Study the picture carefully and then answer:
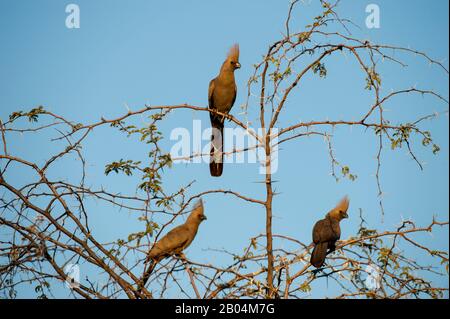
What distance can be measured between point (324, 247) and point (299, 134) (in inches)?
56.1

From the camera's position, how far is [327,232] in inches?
226

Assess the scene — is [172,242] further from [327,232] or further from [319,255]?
[327,232]

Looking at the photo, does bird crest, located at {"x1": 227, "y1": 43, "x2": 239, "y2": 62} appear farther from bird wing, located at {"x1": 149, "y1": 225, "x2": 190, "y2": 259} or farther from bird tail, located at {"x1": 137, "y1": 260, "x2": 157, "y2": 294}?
bird tail, located at {"x1": 137, "y1": 260, "x2": 157, "y2": 294}

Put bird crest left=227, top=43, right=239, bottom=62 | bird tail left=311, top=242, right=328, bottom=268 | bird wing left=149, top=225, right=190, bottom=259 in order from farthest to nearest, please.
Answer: bird crest left=227, top=43, right=239, bottom=62, bird wing left=149, top=225, right=190, bottom=259, bird tail left=311, top=242, right=328, bottom=268

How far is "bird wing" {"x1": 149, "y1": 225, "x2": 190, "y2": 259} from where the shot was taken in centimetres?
513

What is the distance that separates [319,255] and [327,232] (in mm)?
661

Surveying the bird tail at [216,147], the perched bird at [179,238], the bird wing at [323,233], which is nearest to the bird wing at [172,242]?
the perched bird at [179,238]

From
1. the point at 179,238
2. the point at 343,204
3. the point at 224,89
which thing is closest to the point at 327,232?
the point at 343,204

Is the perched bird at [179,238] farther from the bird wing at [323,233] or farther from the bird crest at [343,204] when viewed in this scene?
the bird crest at [343,204]

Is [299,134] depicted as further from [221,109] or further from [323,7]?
[221,109]

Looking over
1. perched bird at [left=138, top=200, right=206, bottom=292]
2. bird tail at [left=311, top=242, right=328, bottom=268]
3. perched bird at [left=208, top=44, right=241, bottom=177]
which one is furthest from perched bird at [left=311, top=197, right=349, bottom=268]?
perched bird at [left=208, top=44, right=241, bottom=177]

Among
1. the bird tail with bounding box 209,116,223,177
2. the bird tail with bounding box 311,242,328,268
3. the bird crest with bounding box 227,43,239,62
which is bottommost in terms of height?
the bird tail with bounding box 311,242,328,268
